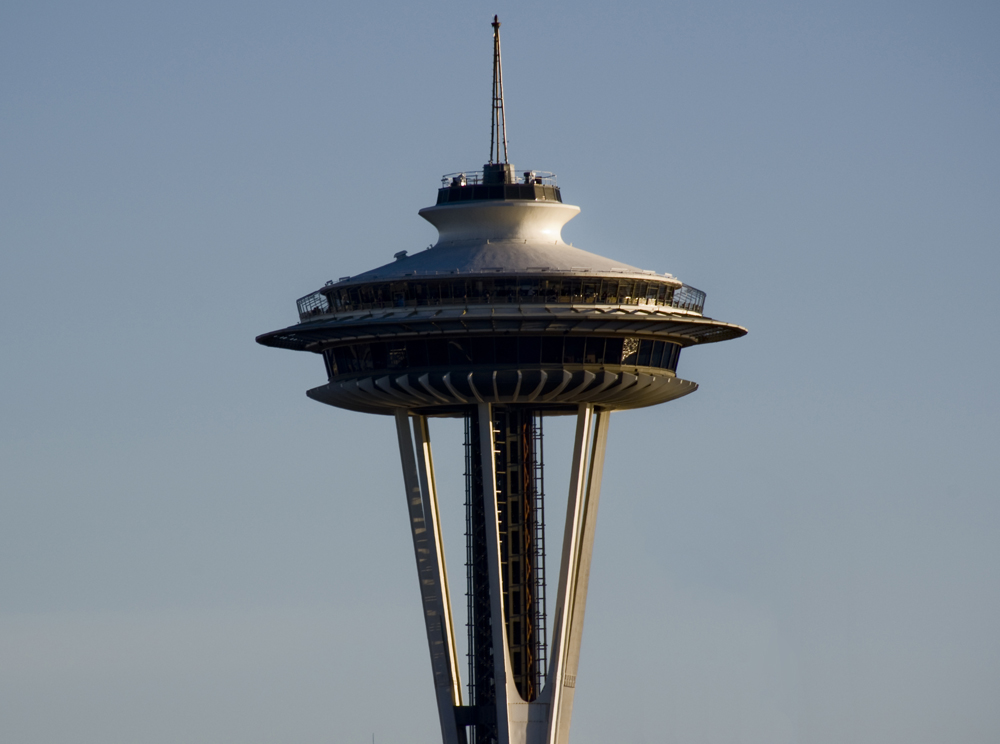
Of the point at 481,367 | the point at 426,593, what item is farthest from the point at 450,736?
the point at 481,367

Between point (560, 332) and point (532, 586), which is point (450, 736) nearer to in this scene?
point (532, 586)

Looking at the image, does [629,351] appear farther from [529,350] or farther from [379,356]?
[379,356]

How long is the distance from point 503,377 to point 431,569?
1227cm

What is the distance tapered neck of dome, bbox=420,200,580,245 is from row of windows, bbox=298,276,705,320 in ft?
20.1

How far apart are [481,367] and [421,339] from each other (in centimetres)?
341

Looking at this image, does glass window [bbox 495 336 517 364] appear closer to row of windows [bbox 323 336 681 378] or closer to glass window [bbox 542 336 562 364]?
Answer: row of windows [bbox 323 336 681 378]

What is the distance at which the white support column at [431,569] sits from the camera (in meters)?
193

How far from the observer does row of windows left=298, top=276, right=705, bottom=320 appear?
188000mm

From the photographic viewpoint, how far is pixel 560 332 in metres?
188

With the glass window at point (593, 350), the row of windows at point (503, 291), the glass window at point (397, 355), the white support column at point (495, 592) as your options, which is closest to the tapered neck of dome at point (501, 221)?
the row of windows at point (503, 291)

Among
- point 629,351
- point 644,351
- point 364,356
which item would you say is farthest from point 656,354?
point 364,356

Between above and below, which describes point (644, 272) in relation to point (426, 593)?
above

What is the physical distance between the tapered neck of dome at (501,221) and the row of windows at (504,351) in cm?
739

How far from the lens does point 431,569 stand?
637 feet
